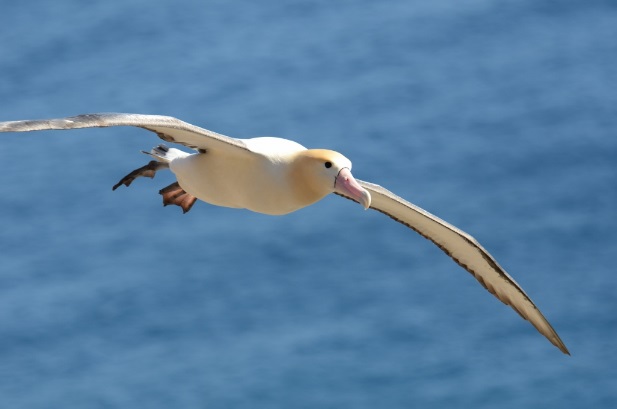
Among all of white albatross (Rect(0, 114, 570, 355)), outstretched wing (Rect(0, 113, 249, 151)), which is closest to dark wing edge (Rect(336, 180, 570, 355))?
white albatross (Rect(0, 114, 570, 355))

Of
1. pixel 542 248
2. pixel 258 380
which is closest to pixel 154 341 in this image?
pixel 258 380

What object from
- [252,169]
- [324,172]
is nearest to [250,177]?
[252,169]

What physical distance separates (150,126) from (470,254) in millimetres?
2767

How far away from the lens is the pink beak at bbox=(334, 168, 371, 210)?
332 inches

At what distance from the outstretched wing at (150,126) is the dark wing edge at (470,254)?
1350 millimetres

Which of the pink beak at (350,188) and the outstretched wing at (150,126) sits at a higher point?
the outstretched wing at (150,126)

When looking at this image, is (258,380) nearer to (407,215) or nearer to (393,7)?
(407,215)

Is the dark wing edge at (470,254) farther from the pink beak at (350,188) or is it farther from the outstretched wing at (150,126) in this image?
the outstretched wing at (150,126)

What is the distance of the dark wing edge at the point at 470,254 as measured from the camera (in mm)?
9867

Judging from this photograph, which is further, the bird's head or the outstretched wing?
the bird's head

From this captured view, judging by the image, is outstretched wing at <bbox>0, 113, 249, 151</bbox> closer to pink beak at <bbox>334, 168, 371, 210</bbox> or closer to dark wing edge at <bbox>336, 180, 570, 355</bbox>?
pink beak at <bbox>334, 168, 371, 210</bbox>

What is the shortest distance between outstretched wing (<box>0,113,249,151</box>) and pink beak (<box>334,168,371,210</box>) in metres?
0.53

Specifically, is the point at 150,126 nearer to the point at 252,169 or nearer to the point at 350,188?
the point at 252,169

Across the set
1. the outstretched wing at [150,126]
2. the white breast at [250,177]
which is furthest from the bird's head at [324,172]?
the outstretched wing at [150,126]
